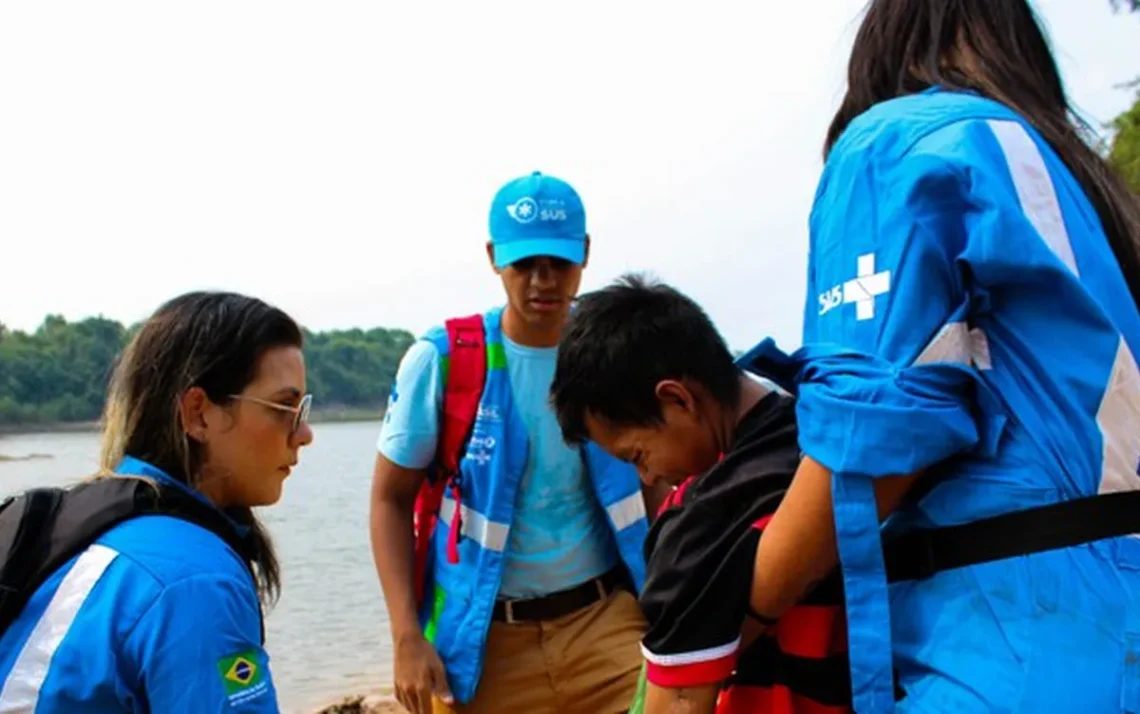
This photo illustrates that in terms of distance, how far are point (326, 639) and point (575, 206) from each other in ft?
47.8

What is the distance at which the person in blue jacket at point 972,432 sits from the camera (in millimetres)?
1642

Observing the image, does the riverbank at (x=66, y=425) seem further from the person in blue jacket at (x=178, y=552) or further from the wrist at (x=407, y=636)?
the person in blue jacket at (x=178, y=552)

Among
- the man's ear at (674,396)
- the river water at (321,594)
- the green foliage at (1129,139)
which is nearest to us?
the man's ear at (674,396)

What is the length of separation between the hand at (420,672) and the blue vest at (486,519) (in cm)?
3

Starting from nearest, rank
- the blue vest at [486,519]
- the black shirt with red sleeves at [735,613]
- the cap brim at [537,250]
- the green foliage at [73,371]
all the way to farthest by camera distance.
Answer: the black shirt with red sleeves at [735,613]
the blue vest at [486,519]
the cap brim at [537,250]
the green foliage at [73,371]

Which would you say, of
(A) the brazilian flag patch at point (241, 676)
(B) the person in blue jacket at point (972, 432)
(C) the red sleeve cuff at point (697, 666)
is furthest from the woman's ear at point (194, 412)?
(B) the person in blue jacket at point (972, 432)

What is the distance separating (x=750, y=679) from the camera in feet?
6.59

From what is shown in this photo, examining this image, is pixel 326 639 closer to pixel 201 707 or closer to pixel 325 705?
pixel 325 705

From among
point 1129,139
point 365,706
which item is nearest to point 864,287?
point 365,706

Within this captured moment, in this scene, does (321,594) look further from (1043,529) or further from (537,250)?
(1043,529)

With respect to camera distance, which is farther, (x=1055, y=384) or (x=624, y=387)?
(x=624, y=387)

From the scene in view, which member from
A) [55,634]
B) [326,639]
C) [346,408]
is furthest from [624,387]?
[346,408]

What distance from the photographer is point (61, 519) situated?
2182 mm

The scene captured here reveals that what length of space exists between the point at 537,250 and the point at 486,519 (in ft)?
2.87
